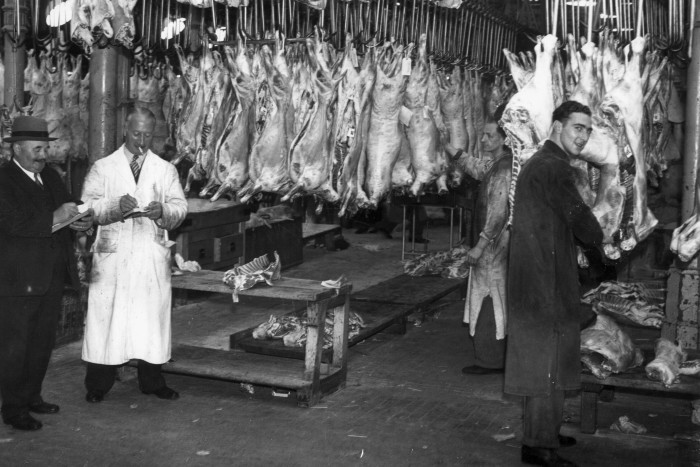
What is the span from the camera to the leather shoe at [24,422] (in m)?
5.54

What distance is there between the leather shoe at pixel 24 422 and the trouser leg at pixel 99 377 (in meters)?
0.63

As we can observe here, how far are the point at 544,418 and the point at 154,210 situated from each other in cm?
273

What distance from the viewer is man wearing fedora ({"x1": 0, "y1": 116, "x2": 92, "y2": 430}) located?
18.2ft

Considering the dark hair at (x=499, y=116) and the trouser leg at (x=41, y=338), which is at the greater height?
the dark hair at (x=499, y=116)

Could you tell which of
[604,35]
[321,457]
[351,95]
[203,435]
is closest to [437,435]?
[321,457]

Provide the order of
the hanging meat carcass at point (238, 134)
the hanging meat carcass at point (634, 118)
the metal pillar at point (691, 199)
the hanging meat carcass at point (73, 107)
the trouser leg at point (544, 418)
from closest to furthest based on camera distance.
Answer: the trouser leg at point (544, 418), the hanging meat carcass at point (634, 118), the metal pillar at point (691, 199), the hanging meat carcass at point (238, 134), the hanging meat carcass at point (73, 107)

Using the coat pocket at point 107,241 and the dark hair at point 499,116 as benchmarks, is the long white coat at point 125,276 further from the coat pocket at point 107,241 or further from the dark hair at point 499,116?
the dark hair at point 499,116

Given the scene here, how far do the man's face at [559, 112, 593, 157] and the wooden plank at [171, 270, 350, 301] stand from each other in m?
1.99

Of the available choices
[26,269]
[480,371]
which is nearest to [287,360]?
[480,371]

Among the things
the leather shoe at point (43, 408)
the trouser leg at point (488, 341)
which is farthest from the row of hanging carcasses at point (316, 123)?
the leather shoe at point (43, 408)

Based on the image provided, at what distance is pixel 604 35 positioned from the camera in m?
5.58

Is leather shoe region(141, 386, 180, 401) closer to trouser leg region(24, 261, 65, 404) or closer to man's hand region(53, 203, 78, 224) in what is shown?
trouser leg region(24, 261, 65, 404)

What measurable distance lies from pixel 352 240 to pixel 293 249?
325 centimetres

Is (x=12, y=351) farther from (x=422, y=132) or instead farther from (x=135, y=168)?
(x=422, y=132)
